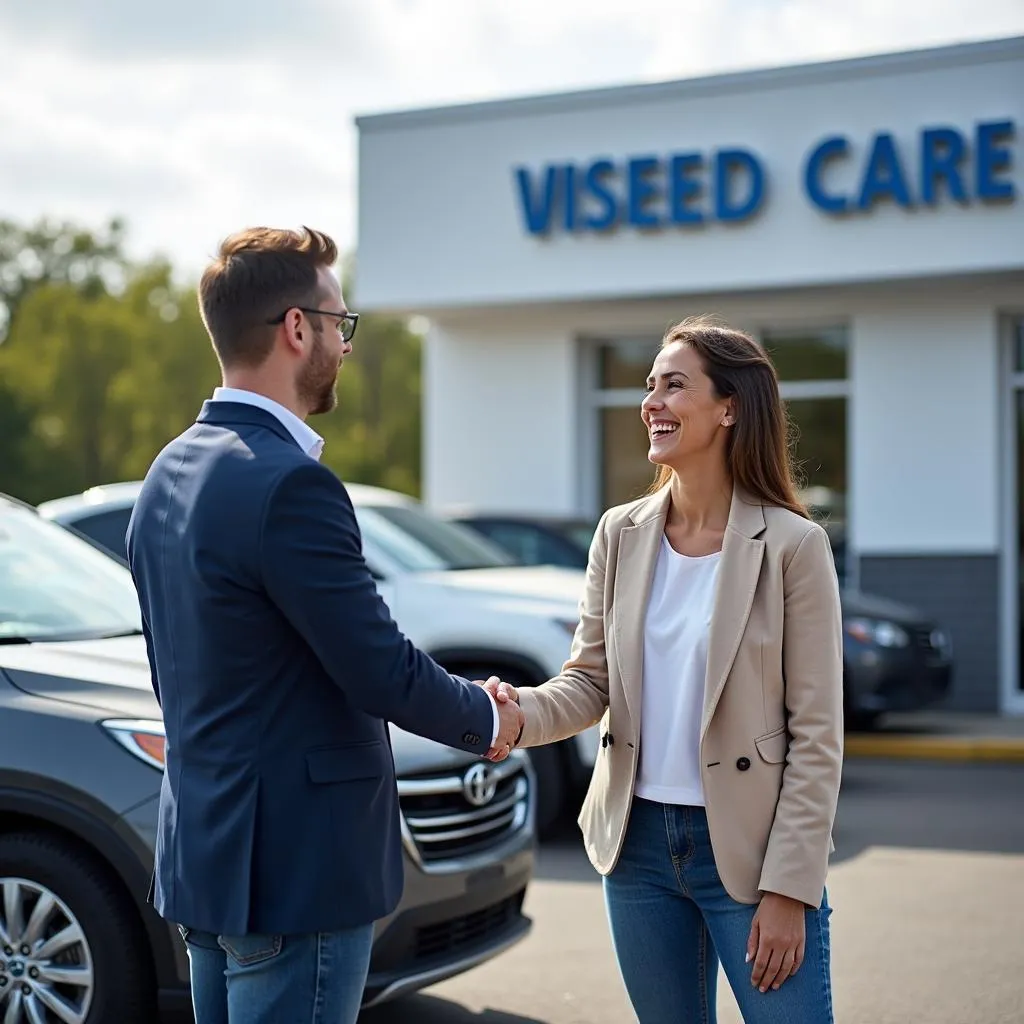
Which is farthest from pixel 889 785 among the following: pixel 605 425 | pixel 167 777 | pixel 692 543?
pixel 167 777

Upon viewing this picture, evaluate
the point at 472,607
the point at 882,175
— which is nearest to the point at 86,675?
the point at 472,607

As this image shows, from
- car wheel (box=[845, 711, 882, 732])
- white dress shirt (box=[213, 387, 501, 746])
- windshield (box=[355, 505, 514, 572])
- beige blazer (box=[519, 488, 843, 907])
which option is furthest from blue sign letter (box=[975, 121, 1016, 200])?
white dress shirt (box=[213, 387, 501, 746])

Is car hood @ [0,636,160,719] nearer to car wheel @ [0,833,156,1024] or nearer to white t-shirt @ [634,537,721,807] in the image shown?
car wheel @ [0,833,156,1024]

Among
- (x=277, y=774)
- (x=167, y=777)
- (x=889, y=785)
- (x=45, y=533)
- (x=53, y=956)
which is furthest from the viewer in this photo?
(x=889, y=785)

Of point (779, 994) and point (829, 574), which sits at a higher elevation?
point (829, 574)

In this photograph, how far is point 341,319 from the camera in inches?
110

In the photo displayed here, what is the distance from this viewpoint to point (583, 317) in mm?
14641

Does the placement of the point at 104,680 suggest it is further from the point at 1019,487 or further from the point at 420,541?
the point at 1019,487

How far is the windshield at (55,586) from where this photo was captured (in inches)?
191

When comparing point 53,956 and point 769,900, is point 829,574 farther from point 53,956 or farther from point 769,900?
point 53,956

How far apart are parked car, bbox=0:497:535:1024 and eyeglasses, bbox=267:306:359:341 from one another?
5.31 ft

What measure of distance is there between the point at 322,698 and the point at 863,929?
161 inches

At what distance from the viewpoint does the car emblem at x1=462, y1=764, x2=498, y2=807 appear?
478 cm

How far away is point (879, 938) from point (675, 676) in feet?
11.1
